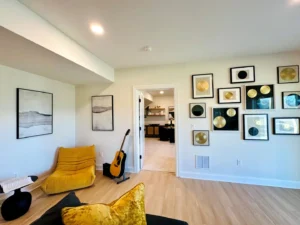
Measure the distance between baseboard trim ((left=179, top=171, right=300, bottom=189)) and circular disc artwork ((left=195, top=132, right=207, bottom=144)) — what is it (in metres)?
0.70

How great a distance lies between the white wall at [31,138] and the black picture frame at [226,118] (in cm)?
344

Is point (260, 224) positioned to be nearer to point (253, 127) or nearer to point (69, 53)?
point (253, 127)

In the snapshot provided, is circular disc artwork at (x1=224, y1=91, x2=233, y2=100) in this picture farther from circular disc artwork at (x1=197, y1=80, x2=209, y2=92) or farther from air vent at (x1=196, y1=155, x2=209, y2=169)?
air vent at (x1=196, y1=155, x2=209, y2=169)

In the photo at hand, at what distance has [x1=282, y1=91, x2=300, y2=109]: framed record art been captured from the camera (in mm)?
2898

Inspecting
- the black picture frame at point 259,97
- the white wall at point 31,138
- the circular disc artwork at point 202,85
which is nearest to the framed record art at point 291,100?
the black picture frame at point 259,97

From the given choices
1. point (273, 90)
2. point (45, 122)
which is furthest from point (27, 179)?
point (273, 90)

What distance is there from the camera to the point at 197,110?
3391mm

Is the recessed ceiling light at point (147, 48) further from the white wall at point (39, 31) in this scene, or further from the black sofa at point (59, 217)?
the black sofa at point (59, 217)

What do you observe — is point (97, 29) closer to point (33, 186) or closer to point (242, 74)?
point (242, 74)

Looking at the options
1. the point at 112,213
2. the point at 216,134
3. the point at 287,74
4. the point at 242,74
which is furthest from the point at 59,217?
the point at 287,74

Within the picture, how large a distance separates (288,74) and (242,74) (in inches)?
30.2

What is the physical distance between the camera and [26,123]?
2.85 meters

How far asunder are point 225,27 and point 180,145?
7.72ft

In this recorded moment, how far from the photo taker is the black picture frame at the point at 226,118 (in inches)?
125
